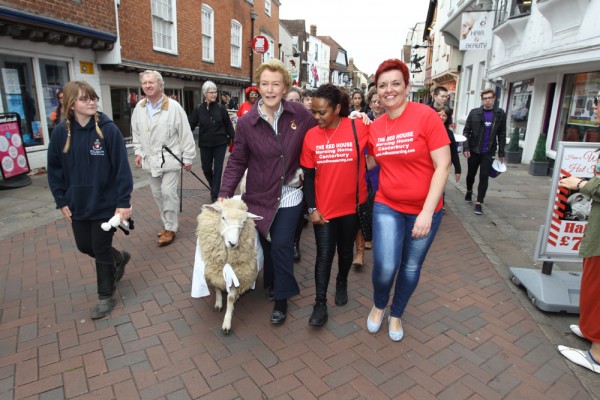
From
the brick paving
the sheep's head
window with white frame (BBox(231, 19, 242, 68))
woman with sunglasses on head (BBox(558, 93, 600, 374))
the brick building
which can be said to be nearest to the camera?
the brick paving

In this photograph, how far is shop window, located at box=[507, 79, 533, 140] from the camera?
11980 mm

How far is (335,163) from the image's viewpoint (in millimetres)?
3035

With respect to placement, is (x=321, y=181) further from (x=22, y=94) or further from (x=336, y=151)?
(x=22, y=94)

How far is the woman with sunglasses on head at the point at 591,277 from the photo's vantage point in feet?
9.01

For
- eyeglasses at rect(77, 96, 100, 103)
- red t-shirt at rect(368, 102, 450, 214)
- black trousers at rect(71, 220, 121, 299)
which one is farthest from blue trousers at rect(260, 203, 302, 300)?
eyeglasses at rect(77, 96, 100, 103)

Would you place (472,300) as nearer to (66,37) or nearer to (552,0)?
(552,0)

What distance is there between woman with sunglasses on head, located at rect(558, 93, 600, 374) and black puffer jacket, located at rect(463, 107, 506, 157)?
12.4 feet

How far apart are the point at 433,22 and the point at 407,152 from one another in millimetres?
30384

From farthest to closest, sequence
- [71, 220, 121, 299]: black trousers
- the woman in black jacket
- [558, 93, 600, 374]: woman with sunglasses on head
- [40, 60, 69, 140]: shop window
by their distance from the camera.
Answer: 1. [40, 60, 69, 140]: shop window
2. the woman in black jacket
3. [71, 220, 121, 299]: black trousers
4. [558, 93, 600, 374]: woman with sunglasses on head

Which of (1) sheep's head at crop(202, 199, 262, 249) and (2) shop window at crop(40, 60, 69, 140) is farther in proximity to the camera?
(2) shop window at crop(40, 60, 69, 140)

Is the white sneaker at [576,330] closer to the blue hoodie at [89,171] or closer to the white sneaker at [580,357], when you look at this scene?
the white sneaker at [580,357]

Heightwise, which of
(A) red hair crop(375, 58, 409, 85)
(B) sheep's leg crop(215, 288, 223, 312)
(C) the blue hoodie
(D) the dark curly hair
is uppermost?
(A) red hair crop(375, 58, 409, 85)

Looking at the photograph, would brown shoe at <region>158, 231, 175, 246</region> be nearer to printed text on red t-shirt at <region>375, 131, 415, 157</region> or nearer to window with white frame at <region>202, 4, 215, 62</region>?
printed text on red t-shirt at <region>375, 131, 415, 157</region>

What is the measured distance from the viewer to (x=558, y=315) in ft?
11.8
